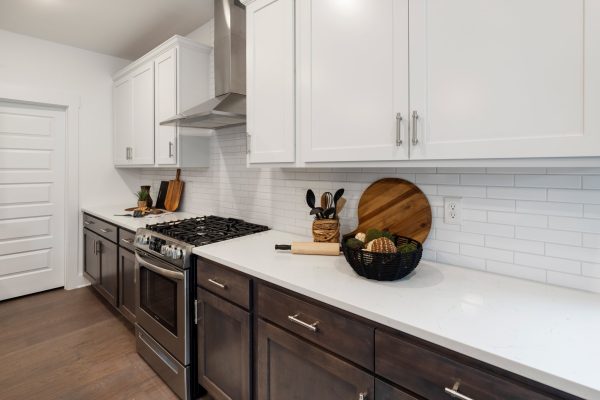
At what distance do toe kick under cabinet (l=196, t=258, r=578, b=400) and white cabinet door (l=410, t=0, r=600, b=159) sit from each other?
25.6 inches

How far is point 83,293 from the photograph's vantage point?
3400 mm

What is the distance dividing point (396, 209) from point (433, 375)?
862 mm

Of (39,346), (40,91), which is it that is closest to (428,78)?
(39,346)

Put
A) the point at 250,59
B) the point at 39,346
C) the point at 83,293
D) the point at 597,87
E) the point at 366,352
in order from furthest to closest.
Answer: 1. the point at 83,293
2. the point at 39,346
3. the point at 250,59
4. the point at 366,352
5. the point at 597,87

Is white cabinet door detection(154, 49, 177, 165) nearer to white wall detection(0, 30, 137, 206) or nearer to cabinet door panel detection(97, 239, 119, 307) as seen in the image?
cabinet door panel detection(97, 239, 119, 307)

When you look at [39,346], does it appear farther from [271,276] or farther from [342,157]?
[342,157]

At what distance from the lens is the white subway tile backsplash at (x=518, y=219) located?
1.22 m

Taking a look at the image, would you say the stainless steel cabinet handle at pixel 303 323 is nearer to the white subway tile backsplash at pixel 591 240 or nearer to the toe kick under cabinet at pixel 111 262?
the white subway tile backsplash at pixel 591 240

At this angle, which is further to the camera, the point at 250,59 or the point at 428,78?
the point at 250,59

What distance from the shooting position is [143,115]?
3.08 meters

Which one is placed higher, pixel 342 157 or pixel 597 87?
pixel 597 87

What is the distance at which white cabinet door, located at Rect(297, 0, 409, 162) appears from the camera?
123cm

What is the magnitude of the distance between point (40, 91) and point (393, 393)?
3992 millimetres

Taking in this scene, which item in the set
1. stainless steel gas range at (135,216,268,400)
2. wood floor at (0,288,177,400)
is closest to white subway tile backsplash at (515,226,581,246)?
stainless steel gas range at (135,216,268,400)
